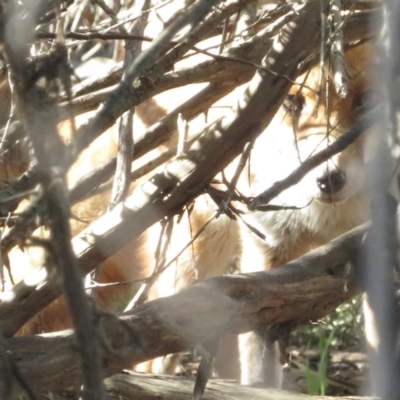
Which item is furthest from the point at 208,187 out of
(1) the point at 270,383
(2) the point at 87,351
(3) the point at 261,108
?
(1) the point at 270,383

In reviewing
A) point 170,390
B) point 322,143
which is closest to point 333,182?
point 322,143

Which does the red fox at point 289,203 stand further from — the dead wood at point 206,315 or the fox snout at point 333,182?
the dead wood at point 206,315

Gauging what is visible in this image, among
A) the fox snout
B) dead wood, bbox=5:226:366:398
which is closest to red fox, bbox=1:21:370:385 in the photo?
the fox snout

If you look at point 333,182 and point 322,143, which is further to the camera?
point 322,143

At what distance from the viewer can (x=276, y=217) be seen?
3609 mm

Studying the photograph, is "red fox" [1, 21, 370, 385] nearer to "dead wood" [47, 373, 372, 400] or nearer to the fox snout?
the fox snout

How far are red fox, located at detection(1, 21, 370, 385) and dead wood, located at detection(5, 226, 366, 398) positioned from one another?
100 cm

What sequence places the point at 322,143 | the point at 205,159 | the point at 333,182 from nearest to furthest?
the point at 205,159
the point at 333,182
the point at 322,143

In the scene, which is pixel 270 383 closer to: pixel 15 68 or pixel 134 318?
pixel 134 318

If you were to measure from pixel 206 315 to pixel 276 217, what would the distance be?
1.87 metres

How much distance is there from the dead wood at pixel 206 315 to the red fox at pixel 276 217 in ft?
3.29

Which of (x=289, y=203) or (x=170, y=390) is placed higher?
(x=289, y=203)

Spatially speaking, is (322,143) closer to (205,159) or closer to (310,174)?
(310,174)

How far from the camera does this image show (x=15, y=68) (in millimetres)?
983
